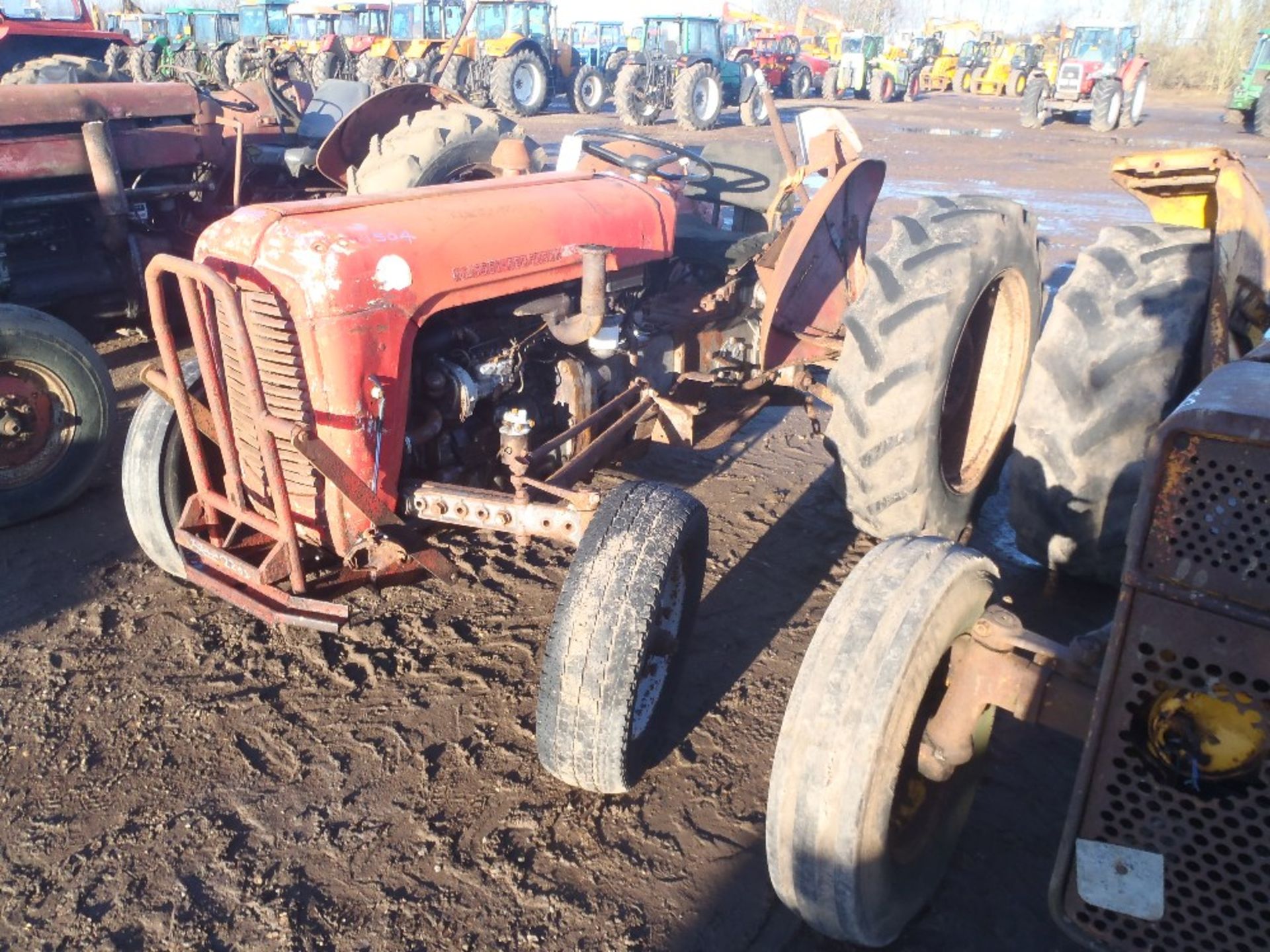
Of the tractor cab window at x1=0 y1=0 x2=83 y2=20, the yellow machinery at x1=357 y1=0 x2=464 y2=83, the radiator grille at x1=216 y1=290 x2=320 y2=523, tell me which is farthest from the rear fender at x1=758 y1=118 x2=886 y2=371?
the yellow machinery at x1=357 y1=0 x2=464 y2=83

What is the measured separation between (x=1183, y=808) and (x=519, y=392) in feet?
7.82

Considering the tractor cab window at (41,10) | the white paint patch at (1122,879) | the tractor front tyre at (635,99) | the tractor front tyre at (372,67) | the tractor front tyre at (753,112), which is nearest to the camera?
the white paint patch at (1122,879)

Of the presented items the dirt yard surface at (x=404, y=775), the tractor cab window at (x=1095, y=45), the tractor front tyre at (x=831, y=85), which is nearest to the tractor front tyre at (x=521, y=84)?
the tractor front tyre at (x=831, y=85)

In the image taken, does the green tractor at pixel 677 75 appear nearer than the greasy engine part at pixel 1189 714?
No

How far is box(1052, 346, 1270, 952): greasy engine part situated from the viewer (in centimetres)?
136

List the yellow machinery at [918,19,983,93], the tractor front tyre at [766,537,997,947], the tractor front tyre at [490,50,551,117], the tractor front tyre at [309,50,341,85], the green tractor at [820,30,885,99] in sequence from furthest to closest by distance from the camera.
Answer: the yellow machinery at [918,19,983,93] < the green tractor at [820,30,885,99] < the tractor front tyre at [490,50,551,117] < the tractor front tyre at [309,50,341,85] < the tractor front tyre at [766,537,997,947]

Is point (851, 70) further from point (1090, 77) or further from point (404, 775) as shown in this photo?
point (404, 775)

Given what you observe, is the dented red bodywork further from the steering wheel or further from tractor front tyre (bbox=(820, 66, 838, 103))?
tractor front tyre (bbox=(820, 66, 838, 103))

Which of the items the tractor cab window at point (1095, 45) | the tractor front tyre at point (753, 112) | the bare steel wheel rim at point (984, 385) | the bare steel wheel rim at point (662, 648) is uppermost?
the tractor cab window at point (1095, 45)

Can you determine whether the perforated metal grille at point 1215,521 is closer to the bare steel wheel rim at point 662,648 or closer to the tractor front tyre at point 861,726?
the tractor front tyre at point 861,726

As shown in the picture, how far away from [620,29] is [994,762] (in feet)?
104

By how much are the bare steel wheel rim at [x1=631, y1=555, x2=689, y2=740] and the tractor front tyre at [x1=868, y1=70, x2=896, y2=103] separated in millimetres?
29077

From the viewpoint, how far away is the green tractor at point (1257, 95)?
20062 millimetres

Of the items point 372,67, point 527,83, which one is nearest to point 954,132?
point 527,83
